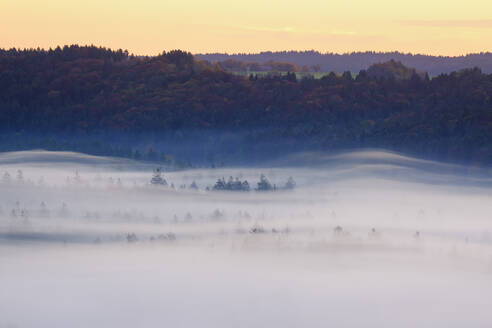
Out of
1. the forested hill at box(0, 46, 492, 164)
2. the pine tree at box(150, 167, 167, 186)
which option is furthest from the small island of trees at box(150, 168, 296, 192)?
the forested hill at box(0, 46, 492, 164)

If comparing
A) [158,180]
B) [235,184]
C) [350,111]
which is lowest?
[158,180]

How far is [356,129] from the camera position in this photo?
576ft

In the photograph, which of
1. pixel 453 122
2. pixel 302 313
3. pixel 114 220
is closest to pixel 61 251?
pixel 114 220

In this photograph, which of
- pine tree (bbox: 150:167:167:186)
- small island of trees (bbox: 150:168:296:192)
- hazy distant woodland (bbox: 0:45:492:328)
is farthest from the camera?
pine tree (bbox: 150:167:167:186)

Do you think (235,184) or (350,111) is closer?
(235,184)

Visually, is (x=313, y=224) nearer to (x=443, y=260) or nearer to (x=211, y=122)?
(x=443, y=260)

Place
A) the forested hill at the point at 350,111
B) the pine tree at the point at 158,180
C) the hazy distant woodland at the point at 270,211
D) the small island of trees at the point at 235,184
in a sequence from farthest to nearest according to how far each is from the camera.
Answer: the forested hill at the point at 350,111
the pine tree at the point at 158,180
the small island of trees at the point at 235,184
the hazy distant woodland at the point at 270,211

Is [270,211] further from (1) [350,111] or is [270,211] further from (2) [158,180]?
(1) [350,111]

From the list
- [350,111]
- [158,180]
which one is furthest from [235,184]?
[350,111]

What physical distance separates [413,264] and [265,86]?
12364 cm

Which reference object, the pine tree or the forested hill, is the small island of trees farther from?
the forested hill

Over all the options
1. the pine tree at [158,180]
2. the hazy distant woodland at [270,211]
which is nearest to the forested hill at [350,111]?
the hazy distant woodland at [270,211]

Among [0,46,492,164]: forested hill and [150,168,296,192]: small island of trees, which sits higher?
[0,46,492,164]: forested hill

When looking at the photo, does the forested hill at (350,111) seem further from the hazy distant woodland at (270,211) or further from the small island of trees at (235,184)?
the small island of trees at (235,184)
